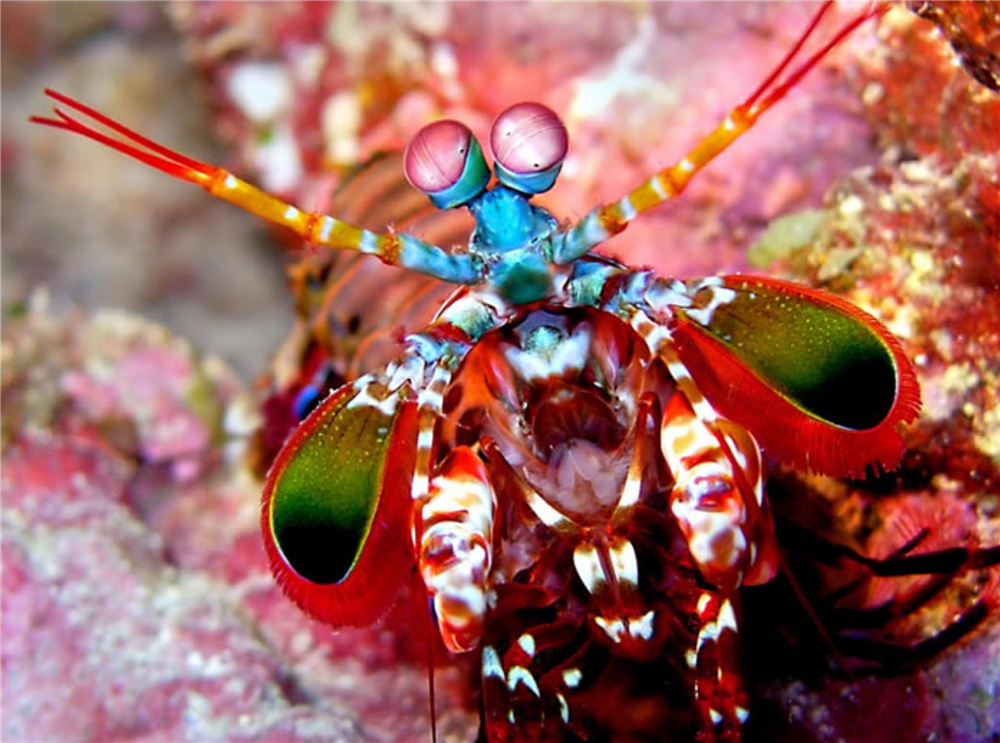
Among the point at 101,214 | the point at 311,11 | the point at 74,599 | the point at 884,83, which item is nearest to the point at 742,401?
the point at 884,83

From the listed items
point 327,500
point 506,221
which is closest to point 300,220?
point 506,221

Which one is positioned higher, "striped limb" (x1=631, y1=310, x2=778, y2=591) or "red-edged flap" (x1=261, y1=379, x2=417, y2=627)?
"red-edged flap" (x1=261, y1=379, x2=417, y2=627)

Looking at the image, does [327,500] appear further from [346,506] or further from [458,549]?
[458,549]

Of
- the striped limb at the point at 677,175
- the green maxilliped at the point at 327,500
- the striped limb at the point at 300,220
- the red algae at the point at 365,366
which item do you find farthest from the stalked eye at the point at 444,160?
the red algae at the point at 365,366

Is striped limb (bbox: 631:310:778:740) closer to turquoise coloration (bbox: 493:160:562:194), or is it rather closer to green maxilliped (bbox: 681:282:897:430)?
green maxilliped (bbox: 681:282:897:430)

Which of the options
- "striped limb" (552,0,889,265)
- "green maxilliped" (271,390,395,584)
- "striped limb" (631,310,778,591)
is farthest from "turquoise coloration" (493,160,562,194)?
"green maxilliped" (271,390,395,584)

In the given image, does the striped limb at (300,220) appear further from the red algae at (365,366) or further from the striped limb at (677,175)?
→ the red algae at (365,366)
